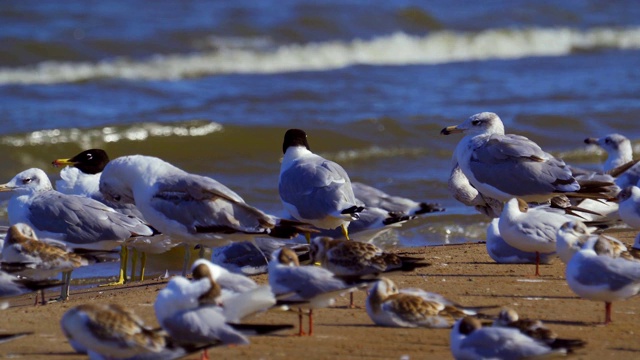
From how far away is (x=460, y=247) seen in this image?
35.5 ft

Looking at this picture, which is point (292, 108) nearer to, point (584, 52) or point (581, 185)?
point (581, 185)

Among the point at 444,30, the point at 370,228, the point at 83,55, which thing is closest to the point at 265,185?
the point at 370,228

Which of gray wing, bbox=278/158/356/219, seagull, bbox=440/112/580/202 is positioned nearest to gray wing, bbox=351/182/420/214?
seagull, bbox=440/112/580/202

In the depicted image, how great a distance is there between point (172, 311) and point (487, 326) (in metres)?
1.79

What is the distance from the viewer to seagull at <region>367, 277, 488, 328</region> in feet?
23.4

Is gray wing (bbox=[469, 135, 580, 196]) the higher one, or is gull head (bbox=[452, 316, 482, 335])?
gray wing (bbox=[469, 135, 580, 196])

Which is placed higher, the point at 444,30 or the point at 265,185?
the point at 444,30

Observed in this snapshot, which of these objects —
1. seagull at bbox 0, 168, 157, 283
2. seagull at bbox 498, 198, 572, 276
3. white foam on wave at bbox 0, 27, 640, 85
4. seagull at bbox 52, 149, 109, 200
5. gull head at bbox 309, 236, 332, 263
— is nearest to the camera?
gull head at bbox 309, 236, 332, 263

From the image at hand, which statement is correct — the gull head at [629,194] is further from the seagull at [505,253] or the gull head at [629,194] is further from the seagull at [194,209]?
the seagull at [194,209]

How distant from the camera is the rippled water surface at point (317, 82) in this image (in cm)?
1695

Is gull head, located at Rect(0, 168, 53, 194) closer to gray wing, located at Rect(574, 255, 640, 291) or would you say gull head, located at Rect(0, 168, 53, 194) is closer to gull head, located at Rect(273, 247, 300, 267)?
gull head, located at Rect(273, 247, 300, 267)

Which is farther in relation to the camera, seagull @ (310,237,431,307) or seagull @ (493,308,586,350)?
seagull @ (310,237,431,307)

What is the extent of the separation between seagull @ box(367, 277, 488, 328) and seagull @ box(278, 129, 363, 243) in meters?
2.36

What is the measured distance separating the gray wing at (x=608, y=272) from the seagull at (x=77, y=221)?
3672 millimetres
